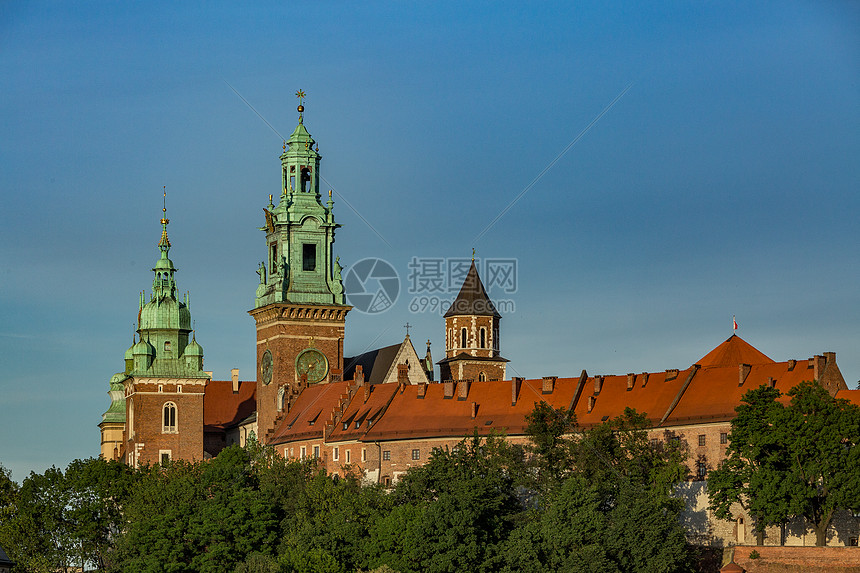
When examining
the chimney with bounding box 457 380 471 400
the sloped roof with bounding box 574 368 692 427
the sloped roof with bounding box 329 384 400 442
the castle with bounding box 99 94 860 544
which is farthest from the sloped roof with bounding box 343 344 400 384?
the sloped roof with bounding box 574 368 692 427

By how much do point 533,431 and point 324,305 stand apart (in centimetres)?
3191

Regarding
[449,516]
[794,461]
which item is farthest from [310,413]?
[794,461]

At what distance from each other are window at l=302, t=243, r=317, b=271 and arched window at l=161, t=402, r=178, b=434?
13.9m

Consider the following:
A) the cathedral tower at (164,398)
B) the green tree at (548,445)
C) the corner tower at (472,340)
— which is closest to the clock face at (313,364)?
the cathedral tower at (164,398)

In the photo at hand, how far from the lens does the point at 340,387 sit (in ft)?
407

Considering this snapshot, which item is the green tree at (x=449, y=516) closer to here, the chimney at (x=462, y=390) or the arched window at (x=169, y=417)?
the chimney at (x=462, y=390)

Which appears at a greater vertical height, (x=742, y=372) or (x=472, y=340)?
(x=472, y=340)

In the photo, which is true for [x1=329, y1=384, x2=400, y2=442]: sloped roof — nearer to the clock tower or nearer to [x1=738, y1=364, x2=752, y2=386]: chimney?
the clock tower

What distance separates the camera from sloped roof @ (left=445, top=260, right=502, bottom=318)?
477 ft

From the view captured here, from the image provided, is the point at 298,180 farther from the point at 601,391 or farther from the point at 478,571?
the point at 478,571

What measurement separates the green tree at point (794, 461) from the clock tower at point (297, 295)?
41.6 metres

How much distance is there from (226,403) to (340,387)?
25.7m

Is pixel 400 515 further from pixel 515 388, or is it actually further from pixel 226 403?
pixel 226 403

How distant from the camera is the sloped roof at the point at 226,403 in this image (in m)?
144
